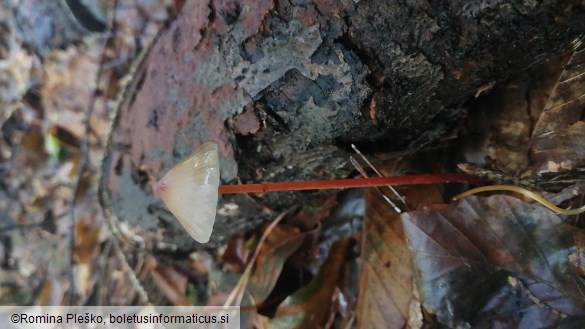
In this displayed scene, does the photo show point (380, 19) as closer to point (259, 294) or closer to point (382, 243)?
point (382, 243)

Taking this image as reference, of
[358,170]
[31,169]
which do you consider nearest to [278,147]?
[358,170]

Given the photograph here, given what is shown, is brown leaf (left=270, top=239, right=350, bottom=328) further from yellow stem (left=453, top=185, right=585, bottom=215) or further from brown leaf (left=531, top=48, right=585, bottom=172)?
brown leaf (left=531, top=48, right=585, bottom=172)

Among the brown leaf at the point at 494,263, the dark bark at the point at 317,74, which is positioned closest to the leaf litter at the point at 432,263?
the brown leaf at the point at 494,263

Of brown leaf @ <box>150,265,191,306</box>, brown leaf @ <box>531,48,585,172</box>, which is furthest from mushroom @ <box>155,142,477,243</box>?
brown leaf @ <box>150,265,191,306</box>

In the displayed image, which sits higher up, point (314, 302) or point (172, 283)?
point (172, 283)

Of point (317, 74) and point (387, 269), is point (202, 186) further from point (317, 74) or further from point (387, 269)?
point (387, 269)

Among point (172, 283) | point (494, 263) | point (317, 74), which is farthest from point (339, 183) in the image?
point (172, 283)

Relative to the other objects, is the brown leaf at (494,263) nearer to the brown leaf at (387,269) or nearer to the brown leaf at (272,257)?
the brown leaf at (387,269)

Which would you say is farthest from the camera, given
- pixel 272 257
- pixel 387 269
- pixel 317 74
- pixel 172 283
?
pixel 172 283
